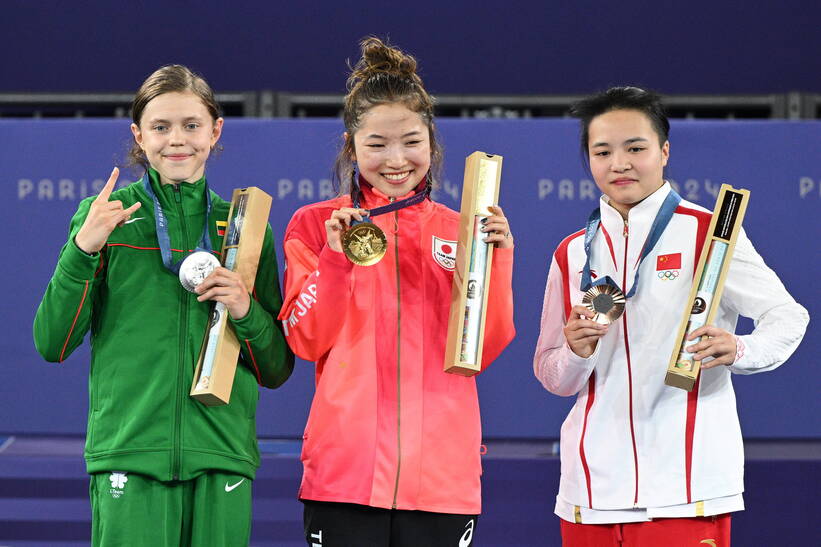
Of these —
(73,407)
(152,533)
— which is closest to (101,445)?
(152,533)

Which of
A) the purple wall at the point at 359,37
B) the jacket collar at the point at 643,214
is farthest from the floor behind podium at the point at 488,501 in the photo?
the purple wall at the point at 359,37

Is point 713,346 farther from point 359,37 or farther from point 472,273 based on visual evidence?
point 359,37

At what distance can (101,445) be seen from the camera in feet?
7.18

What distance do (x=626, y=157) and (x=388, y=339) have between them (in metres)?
0.68

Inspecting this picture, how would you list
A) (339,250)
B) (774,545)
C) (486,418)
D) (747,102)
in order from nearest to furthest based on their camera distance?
(339,250)
(774,545)
(486,418)
(747,102)

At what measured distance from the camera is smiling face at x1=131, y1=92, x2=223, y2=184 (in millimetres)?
2320

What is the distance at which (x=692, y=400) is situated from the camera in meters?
2.18

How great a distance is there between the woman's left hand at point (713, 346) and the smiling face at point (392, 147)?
0.69 metres

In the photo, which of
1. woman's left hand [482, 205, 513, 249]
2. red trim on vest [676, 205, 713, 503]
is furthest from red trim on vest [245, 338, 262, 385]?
red trim on vest [676, 205, 713, 503]

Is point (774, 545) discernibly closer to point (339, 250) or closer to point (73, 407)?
point (339, 250)

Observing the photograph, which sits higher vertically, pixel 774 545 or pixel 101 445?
pixel 101 445

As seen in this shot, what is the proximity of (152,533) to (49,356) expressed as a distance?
46 centimetres

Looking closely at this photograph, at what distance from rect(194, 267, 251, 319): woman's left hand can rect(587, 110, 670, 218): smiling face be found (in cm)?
85

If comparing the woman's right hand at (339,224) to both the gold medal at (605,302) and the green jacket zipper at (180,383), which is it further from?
the gold medal at (605,302)
